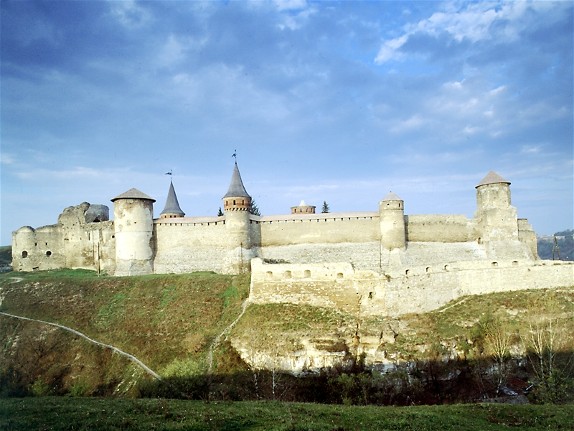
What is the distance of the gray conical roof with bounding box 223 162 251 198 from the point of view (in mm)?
35531

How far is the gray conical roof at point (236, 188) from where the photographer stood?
3553cm

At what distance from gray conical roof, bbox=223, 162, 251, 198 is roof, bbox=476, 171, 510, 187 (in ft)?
64.1

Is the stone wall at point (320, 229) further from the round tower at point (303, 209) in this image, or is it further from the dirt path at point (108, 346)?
the dirt path at point (108, 346)

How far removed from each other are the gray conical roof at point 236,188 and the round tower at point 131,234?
6678mm

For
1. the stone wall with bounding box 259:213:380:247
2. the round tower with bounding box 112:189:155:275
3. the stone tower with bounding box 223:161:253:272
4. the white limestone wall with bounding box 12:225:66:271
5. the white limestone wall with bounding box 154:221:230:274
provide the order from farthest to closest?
the white limestone wall with bounding box 12:225:66:271, the stone wall with bounding box 259:213:380:247, the white limestone wall with bounding box 154:221:230:274, the round tower with bounding box 112:189:155:275, the stone tower with bounding box 223:161:253:272

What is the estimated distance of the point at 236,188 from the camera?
118 feet

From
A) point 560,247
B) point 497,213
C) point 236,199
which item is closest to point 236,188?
point 236,199

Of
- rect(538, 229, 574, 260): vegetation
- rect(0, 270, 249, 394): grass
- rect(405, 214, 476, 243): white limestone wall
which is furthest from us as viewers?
rect(538, 229, 574, 260): vegetation

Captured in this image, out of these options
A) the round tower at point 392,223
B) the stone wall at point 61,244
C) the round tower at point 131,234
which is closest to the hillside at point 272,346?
the round tower at point 131,234

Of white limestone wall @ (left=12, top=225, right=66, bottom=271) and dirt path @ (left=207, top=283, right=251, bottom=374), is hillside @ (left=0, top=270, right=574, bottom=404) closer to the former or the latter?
dirt path @ (left=207, top=283, right=251, bottom=374)

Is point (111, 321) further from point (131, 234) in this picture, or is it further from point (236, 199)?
point (236, 199)

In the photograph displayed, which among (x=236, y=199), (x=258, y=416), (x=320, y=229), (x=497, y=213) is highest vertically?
(x=236, y=199)

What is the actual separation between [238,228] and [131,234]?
8.63m

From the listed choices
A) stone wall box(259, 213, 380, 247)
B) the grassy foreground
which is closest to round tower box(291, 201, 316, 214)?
stone wall box(259, 213, 380, 247)
